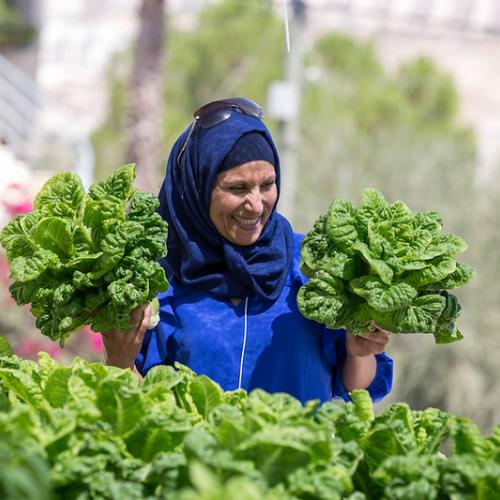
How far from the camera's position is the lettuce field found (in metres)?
2.07

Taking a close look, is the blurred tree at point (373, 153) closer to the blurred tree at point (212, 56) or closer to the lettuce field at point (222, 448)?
the blurred tree at point (212, 56)

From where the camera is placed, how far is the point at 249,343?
3.14 m

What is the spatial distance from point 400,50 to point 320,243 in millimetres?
32360

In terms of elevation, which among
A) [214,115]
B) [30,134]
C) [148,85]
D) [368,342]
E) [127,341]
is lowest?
[127,341]

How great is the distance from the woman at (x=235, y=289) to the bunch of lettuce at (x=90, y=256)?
0.19 m

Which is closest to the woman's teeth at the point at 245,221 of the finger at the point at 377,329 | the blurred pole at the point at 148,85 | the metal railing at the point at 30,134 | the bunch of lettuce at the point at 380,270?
the bunch of lettuce at the point at 380,270

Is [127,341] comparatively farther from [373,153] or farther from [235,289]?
[373,153]

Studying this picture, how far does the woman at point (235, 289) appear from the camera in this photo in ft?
10.2

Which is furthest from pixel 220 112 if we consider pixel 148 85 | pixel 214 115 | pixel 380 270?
pixel 148 85

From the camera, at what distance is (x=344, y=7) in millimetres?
35469

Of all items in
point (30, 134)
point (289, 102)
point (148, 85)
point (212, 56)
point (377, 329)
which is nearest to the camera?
point (377, 329)

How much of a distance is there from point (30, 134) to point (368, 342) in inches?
631

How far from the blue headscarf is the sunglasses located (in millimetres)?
18

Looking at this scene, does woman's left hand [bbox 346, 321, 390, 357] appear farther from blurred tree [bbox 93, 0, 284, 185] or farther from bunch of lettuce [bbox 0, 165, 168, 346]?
blurred tree [bbox 93, 0, 284, 185]
